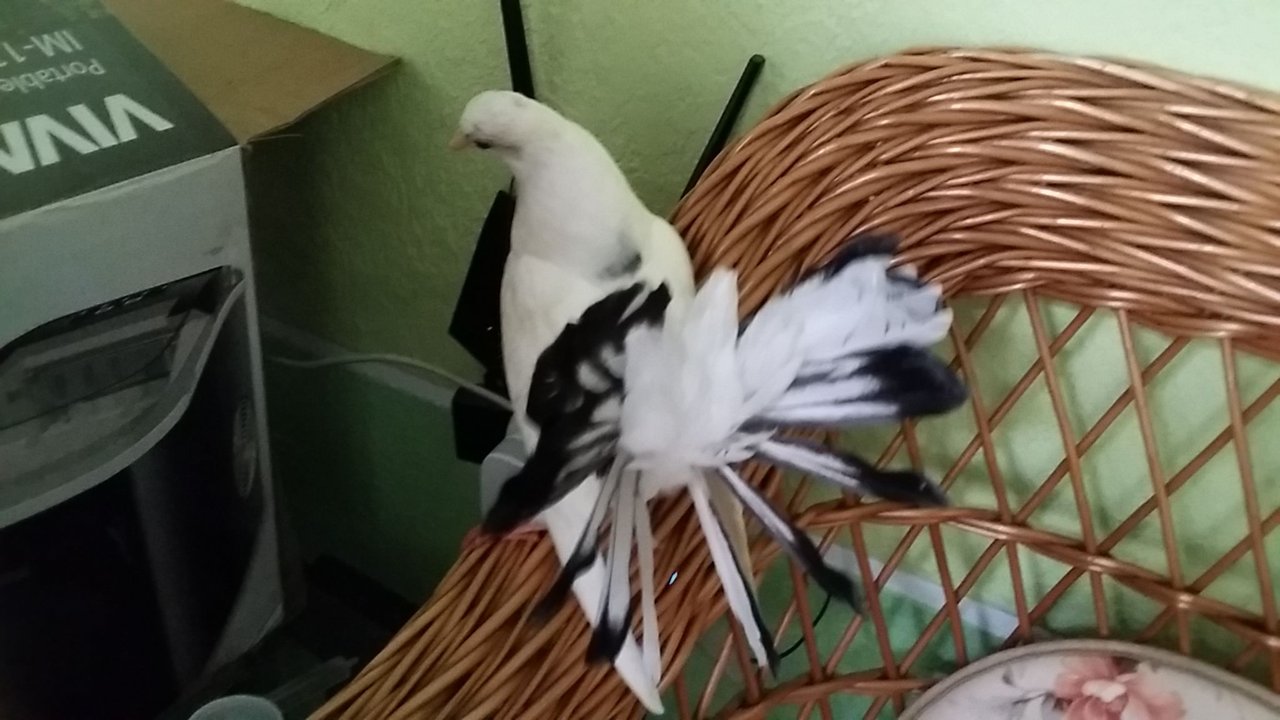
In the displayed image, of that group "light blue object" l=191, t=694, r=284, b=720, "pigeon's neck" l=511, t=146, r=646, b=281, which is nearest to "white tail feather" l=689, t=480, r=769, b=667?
"pigeon's neck" l=511, t=146, r=646, b=281

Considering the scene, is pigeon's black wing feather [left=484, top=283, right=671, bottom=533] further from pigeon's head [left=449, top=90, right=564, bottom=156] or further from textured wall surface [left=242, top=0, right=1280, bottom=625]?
textured wall surface [left=242, top=0, right=1280, bottom=625]

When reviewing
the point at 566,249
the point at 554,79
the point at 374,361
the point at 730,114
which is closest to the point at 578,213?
the point at 566,249

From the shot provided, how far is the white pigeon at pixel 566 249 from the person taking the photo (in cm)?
50

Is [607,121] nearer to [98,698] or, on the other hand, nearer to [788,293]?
[788,293]

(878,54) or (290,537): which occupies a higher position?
(878,54)

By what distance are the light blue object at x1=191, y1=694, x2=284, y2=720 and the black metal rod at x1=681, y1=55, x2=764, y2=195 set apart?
406 mm

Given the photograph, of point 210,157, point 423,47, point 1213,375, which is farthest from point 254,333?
point 1213,375

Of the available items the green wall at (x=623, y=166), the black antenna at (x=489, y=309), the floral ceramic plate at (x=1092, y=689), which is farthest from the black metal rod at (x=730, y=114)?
the floral ceramic plate at (x=1092, y=689)

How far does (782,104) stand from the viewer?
1.92 ft

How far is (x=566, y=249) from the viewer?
506 millimetres

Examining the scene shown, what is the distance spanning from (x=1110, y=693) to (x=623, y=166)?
1.49 feet

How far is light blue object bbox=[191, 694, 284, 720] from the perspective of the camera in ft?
2.11

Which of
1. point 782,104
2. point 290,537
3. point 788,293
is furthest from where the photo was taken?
point 290,537

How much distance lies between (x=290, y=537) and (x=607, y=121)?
48cm
